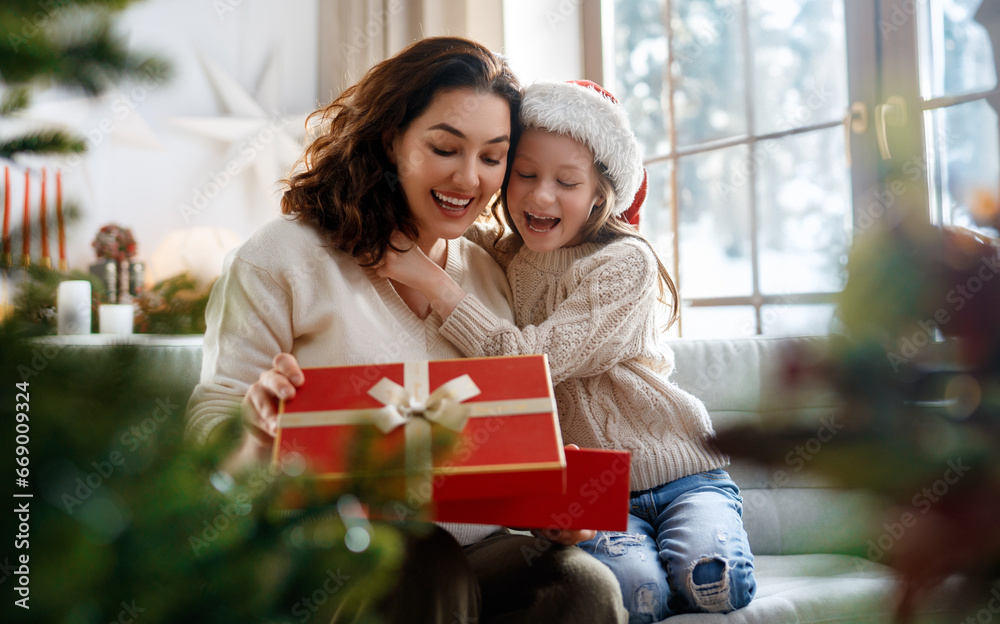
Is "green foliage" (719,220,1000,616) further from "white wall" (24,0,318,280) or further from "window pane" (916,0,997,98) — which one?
"white wall" (24,0,318,280)

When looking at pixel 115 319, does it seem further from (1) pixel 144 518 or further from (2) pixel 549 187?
(1) pixel 144 518

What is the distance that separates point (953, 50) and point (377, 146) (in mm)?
1518

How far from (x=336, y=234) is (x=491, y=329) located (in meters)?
0.31

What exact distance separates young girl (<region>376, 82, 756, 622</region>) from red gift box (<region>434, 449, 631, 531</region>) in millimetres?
356

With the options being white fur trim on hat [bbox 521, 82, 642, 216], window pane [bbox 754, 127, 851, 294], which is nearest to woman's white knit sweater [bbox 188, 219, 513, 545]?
white fur trim on hat [bbox 521, 82, 642, 216]

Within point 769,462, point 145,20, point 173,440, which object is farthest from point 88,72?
point 145,20

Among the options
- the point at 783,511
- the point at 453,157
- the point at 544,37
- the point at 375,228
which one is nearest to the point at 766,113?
the point at 544,37

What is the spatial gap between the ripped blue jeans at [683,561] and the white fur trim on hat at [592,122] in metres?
0.64

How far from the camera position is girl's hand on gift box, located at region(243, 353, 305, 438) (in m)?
0.82

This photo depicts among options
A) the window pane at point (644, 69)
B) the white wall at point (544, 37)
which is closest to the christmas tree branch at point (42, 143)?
the window pane at point (644, 69)

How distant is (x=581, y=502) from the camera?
0.86 m

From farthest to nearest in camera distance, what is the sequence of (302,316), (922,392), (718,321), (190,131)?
(190,131), (718,321), (302,316), (922,392)

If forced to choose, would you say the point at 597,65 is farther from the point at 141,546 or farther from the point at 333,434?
the point at 141,546

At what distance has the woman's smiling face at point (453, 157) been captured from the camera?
1.23 meters
